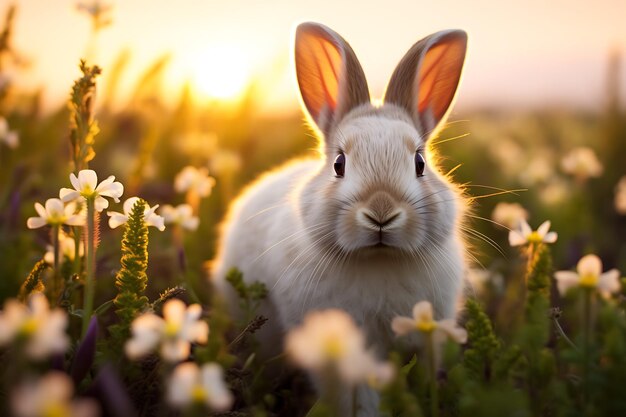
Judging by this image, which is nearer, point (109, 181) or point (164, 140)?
point (109, 181)

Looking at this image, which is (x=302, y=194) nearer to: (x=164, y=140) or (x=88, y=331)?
(x=88, y=331)

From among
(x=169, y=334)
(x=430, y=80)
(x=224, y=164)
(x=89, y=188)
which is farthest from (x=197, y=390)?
(x=224, y=164)

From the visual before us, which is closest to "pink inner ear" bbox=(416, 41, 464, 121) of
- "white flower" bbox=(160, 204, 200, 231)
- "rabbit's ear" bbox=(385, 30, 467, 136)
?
"rabbit's ear" bbox=(385, 30, 467, 136)

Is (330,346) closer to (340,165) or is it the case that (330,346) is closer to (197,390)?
(197,390)

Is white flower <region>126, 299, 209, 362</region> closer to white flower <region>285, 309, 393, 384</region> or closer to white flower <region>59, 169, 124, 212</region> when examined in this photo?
white flower <region>285, 309, 393, 384</region>

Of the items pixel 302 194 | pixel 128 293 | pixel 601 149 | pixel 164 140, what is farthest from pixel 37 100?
pixel 601 149

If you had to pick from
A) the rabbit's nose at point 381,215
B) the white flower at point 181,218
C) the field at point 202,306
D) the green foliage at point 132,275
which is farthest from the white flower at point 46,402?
the white flower at point 181,218

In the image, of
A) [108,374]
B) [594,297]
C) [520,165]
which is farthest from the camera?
[520,165]
